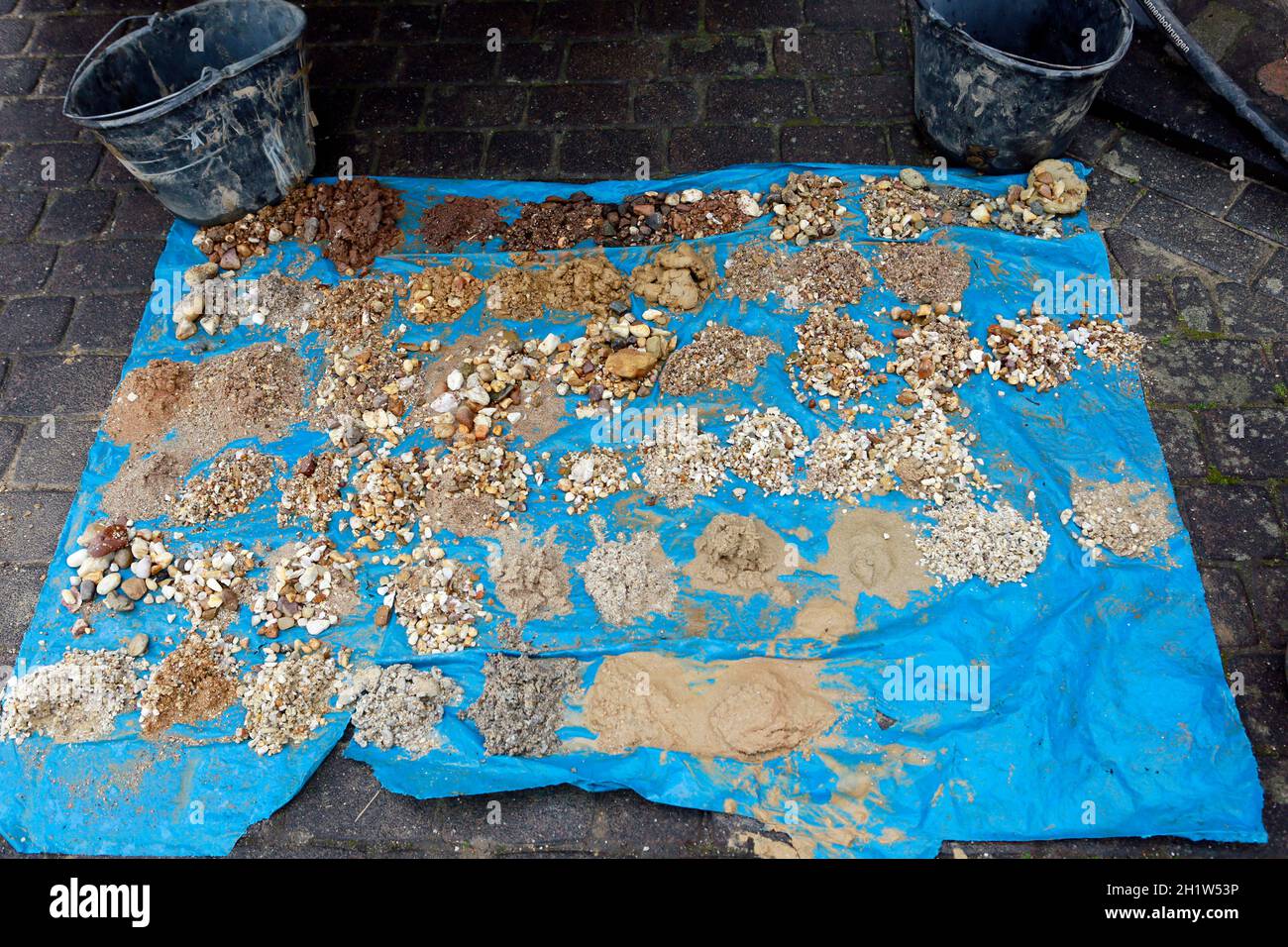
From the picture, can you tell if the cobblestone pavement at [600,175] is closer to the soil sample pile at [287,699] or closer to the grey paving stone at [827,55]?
A: the grey paving stone at [827,55]

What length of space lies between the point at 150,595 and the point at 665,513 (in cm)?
215

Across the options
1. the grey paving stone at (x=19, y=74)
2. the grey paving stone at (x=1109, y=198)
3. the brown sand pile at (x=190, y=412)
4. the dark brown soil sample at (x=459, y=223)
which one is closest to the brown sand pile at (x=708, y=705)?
the brown sand pile at (x=190, y=412)

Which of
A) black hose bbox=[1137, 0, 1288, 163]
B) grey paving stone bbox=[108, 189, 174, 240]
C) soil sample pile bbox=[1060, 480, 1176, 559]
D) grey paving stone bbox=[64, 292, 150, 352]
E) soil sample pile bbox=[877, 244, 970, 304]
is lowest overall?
grey paving stone bbox=[64, 292, 150, 352]

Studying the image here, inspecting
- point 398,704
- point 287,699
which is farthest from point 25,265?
point 398,704

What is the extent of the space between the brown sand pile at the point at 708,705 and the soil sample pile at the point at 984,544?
0.68 metres

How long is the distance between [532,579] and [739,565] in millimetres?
822

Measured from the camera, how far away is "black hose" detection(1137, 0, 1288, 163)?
14.8 ft

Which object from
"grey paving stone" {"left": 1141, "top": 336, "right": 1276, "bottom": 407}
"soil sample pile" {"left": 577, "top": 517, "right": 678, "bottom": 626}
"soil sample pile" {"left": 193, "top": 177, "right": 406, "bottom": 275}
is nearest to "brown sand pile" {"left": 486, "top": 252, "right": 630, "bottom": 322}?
"soil sample pile" {"left": 193, "top": 177, "right": 406, "bottom": 275}

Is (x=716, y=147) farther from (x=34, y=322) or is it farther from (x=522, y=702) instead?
(x=34, y=322)

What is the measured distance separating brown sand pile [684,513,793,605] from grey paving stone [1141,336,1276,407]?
1914 mm

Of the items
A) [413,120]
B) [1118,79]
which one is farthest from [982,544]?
[413,120]

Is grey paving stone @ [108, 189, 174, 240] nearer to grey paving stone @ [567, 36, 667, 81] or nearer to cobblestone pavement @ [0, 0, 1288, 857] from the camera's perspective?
cobblestone pavement @ [0, 0, 1288, 857]

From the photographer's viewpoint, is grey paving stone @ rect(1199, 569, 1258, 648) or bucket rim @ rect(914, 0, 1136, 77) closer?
grey paving stone @ rect(1199, 569, 1258, 648)

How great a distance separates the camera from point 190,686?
3547 millimetres
